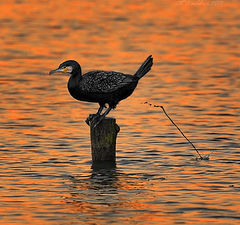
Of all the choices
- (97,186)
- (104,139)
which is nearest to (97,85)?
(104,139)

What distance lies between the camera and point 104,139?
1772 centimetres

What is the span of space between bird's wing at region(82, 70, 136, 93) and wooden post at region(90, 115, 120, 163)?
50cm

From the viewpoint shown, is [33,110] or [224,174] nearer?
[224,174]

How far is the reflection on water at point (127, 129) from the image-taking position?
14.8 m

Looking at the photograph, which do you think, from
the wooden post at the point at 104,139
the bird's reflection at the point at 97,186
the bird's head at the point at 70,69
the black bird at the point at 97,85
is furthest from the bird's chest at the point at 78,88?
the bird's reflection at the point at 97,186

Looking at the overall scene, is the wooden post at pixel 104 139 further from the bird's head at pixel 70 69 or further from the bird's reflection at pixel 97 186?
the bird's head at pixel 70 69

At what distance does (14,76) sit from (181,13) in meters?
21.3

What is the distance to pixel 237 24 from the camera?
43750mm

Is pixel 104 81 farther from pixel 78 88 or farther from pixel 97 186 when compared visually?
pixel 97 186

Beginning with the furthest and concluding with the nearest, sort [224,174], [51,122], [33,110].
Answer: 1. [33,110]
2. [51,122]
3. [224,174]

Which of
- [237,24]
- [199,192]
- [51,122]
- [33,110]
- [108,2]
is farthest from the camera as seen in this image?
[108,2]

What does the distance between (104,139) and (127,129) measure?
366cm

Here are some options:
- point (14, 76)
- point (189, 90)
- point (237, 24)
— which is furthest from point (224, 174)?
point (237, 24)

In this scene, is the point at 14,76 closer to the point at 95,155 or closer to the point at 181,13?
the point at 95,155
